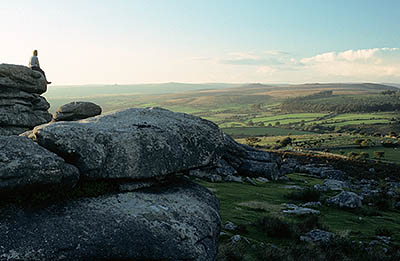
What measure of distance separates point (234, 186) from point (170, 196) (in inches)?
819

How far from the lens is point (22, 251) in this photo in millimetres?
8070

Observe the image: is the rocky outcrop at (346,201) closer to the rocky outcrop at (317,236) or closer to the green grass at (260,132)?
the rocky outcrop at (317,236)

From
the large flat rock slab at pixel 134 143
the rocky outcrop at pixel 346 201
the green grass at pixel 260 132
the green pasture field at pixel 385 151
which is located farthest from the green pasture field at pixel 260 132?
the large flat rock slab at pixel 134 143

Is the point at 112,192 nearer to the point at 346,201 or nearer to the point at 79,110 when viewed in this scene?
the point at 79,110

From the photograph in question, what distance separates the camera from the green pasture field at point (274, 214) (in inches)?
760

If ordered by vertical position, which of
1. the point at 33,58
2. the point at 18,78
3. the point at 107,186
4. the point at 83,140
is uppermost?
the point at 33,58

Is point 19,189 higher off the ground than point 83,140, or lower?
lower

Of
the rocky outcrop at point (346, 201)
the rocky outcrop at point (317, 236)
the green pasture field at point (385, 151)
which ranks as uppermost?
the rocky outcrop at point (317, 236)

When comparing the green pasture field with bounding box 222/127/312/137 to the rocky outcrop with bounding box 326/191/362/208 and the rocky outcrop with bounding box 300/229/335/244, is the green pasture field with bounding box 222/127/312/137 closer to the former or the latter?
the rocky outcrop with bounding box 326/191/362/208

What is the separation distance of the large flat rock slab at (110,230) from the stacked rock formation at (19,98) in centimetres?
2026

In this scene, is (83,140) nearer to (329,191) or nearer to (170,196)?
(170,196)

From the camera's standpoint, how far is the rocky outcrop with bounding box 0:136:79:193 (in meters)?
8.61

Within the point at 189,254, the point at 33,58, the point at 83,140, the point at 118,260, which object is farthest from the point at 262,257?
the point at 33,58

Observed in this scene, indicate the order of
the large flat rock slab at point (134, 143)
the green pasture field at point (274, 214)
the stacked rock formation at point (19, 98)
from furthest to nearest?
the stacked rock formation at point (19, 98)
the green pasture field at point (274, 214)
the large flat rock slab at point (134, 143)
